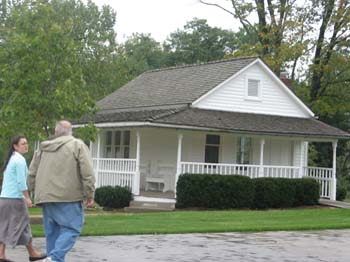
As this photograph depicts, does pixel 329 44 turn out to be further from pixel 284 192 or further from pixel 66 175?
pixel 66 175

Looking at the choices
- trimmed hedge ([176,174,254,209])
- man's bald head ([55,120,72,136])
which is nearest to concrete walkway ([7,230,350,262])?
man's bald head ([55,120,72,136])

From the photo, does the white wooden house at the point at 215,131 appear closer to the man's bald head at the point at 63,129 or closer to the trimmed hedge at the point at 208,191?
the trimmed hedge at the point at 208,191

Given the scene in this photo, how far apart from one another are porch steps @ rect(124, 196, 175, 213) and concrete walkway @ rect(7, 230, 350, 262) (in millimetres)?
8935

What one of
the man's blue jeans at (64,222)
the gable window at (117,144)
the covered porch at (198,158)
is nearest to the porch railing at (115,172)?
the covered porch at (198,158)

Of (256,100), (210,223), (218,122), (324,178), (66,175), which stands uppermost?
(256,100)

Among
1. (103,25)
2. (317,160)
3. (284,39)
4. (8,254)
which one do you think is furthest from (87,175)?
(103,25)

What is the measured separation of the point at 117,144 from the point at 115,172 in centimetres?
416

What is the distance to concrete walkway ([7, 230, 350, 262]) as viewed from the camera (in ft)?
36.7

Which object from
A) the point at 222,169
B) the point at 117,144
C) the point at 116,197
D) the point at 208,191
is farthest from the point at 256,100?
the point at 116,197

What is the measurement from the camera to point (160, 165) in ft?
92.5

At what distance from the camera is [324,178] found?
29.0m

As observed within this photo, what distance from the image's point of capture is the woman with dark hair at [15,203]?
10.1 metres

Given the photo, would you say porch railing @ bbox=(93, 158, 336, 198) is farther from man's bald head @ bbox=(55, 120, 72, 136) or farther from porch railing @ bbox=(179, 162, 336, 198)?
man's bald head @ bbox=(55, 120, 72, 136)

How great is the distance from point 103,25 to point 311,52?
104 feet
